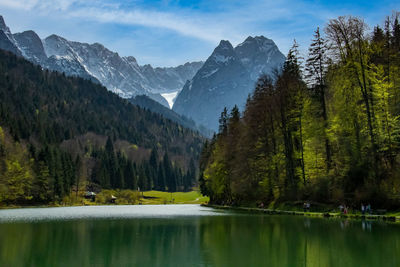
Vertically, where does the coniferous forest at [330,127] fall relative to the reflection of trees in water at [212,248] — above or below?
above

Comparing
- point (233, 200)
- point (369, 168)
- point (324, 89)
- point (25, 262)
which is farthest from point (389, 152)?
point (233, 200)

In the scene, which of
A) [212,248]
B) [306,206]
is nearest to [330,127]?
[306,206]

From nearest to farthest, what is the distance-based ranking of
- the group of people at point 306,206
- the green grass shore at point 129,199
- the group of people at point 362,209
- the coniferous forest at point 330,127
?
the group of people at point 362,209 < the coniferous forest at point 330,127 < the group of people at point 306,206 < the green grass shore at point 129,199

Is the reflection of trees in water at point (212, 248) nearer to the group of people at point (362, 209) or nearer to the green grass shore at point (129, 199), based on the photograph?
the group of people at point (362, 209)

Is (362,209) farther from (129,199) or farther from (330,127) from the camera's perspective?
(129,199)

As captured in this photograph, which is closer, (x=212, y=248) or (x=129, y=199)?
(x=212, y=248)

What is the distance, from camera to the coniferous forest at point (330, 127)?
149 ft

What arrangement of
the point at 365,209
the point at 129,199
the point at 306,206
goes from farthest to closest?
the point at 129,199, the point at 306,206, the point at 365,209

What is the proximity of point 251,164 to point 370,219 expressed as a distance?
30.4m

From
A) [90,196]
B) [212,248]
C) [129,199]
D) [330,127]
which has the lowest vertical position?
[212,248]

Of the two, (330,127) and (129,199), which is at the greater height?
(330,127)

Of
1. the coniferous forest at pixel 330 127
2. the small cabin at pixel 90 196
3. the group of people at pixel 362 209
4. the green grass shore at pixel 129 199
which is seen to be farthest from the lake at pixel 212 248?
the small cabin at pixel 90 196

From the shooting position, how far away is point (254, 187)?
71312 millimetres

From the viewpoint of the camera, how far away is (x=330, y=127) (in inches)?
2117
